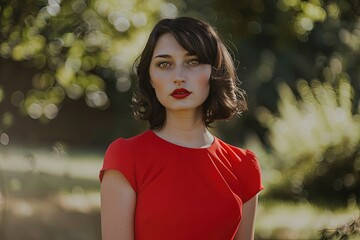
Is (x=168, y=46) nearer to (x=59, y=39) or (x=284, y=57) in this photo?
(x=59, y=39)

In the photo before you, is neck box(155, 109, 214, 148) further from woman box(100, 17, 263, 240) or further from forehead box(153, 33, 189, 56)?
forehead box(153, 33, 189, 56)

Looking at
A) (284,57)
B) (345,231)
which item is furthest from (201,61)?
(284,57)

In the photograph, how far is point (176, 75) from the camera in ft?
8.13

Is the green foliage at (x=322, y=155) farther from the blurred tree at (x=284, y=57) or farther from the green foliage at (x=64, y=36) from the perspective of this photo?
the green foliage at (x=64, y=36)

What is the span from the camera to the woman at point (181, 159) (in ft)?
7.84

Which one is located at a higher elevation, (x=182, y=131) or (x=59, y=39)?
(x=182, y=131)

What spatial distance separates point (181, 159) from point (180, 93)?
0.71 ft

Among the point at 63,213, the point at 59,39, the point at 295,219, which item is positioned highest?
the point at 59,39

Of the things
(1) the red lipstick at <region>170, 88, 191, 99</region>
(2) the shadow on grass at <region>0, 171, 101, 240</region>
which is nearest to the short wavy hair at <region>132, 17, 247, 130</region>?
(1) the red lipstick at <region>170, 88, 191, 99</region>

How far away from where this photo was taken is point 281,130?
9.59m

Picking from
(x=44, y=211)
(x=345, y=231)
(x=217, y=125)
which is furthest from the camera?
(x=44, y=211)

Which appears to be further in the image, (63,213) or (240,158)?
(63,213)

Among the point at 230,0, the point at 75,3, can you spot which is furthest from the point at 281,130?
the point at 75,3

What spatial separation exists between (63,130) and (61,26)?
1336cm
